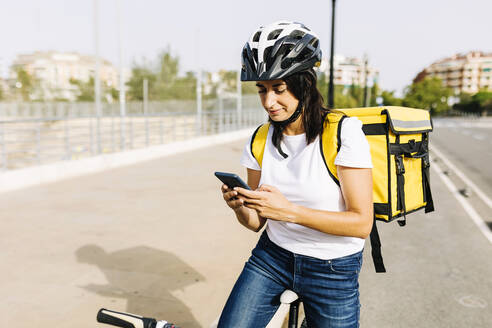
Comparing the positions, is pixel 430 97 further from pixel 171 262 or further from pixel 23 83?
pixel 171 262

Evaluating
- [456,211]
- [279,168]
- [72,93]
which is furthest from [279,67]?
[72,93]

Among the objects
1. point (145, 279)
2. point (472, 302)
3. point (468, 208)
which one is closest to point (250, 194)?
point (145, 279)

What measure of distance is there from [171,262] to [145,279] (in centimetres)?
59

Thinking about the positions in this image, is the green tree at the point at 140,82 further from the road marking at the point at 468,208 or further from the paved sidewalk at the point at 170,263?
the paved sidewalk at the point at 170,263

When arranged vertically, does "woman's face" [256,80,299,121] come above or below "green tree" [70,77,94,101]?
below

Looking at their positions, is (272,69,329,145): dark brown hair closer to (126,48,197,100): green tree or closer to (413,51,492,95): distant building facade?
(126,48,197,100): green tree

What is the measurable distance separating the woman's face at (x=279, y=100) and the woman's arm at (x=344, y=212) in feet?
1.00

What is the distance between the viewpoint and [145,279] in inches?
188

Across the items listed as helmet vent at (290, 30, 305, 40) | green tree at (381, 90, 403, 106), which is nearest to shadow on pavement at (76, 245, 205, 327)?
helmet vent at (290, 30, 305, 40)

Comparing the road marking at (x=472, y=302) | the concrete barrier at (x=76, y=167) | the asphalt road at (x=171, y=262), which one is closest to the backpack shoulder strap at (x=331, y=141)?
the asphalt road at (x=171, y=262)

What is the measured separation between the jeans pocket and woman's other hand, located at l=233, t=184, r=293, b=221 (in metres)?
0.34

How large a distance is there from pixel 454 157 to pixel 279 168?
700 inches

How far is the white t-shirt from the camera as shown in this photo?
1.74 meters

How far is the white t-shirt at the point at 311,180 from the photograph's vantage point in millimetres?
1740
